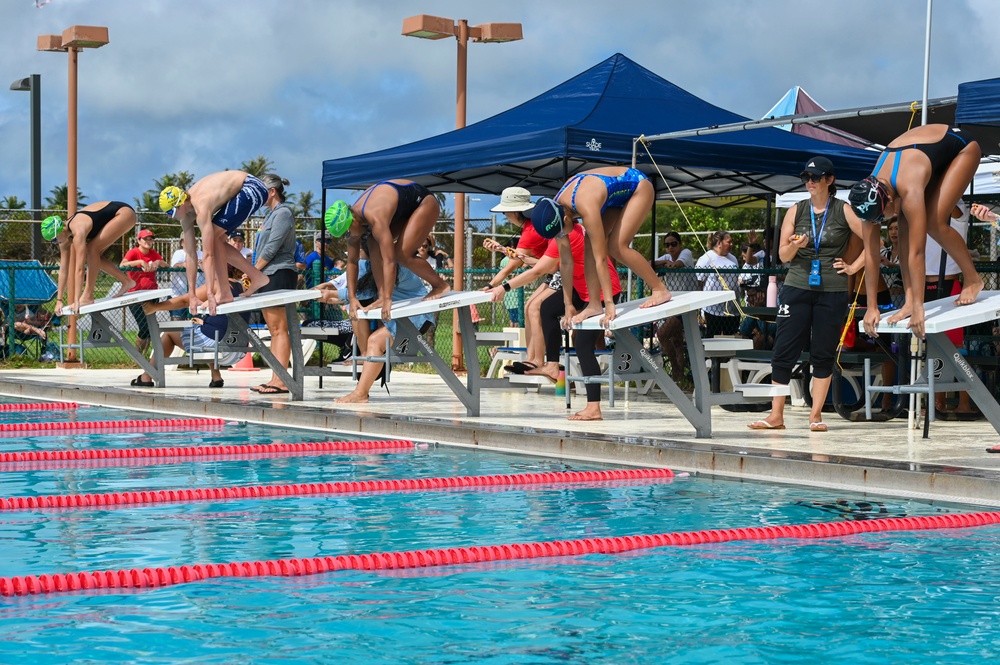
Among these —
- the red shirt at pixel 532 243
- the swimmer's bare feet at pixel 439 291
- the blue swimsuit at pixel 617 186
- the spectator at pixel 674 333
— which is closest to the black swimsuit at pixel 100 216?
the swimmer's bare feet at pixel 439 291

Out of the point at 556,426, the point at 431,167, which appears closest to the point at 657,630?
the point at 556,426

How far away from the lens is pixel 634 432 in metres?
8.62

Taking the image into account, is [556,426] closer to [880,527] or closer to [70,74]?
[880,527]

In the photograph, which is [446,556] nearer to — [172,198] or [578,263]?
[578,263]

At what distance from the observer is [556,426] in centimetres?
897

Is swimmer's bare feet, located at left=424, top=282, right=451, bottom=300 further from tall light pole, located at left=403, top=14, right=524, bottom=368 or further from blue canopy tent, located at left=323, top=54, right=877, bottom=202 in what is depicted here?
tall light pole, located at left=403, top=14, right=524, bottom=368

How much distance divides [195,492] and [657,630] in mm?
3251

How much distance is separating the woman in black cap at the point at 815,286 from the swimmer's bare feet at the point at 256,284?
4.72 meters

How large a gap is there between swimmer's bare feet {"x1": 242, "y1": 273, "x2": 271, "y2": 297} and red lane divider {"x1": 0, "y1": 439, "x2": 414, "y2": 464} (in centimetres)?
294

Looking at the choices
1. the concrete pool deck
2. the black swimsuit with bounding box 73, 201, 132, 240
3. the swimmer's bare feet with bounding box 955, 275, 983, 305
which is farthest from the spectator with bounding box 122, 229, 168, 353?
the swimmer's bare feet with bounding box 955, 275, 983, 305

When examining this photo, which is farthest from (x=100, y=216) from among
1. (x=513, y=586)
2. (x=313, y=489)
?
(x=513, y=586)

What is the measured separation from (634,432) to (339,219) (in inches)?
111

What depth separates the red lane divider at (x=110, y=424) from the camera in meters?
9.43

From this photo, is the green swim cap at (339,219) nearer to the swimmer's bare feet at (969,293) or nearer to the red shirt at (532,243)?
the red shirt at (532,243)
